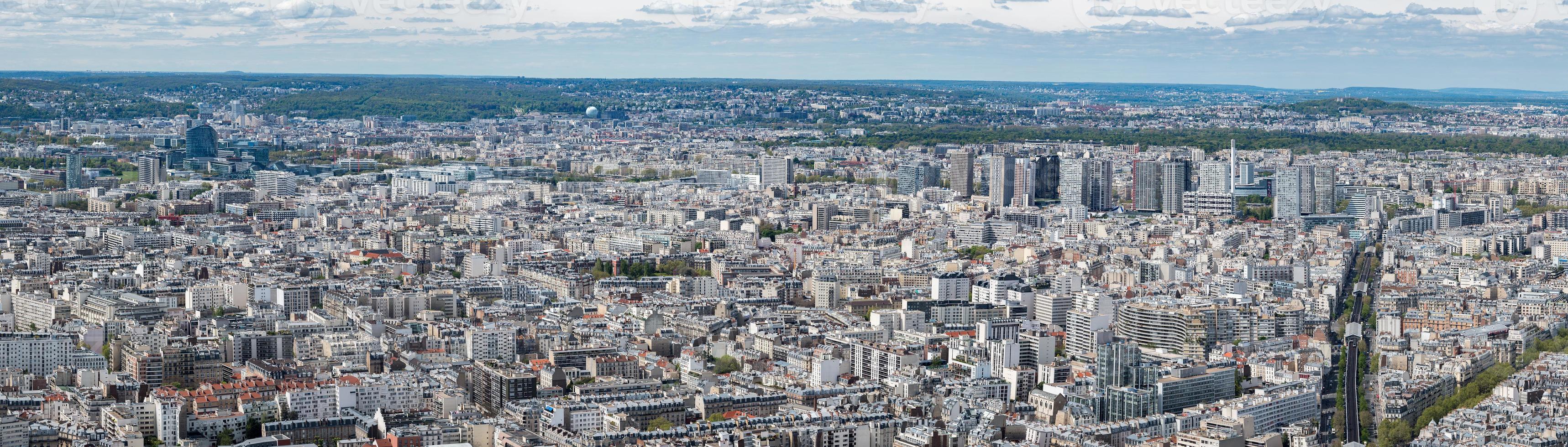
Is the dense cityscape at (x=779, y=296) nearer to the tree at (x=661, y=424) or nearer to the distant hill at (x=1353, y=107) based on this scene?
the tree at (x=661, y=424)

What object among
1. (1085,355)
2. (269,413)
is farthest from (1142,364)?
(269,413)

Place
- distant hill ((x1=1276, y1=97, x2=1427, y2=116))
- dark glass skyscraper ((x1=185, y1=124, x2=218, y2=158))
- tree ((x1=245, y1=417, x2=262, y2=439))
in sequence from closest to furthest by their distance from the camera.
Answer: tree ((x1=245, y1=417, x2=262, y2=439)) < dark glass skyscraper ((x1=185, y1=124, x2=218, y2=158)) < distant hill ((x1=1276, y1=97, x2=1427, y2=116))

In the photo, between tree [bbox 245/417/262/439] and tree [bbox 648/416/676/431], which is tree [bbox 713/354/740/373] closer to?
tree [bbox 648/416/676/431]

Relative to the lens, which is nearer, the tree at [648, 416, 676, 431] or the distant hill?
the tree at [648, 416, 676, 431]

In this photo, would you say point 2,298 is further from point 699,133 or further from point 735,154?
point 699,133

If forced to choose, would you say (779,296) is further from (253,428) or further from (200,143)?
(200,143)

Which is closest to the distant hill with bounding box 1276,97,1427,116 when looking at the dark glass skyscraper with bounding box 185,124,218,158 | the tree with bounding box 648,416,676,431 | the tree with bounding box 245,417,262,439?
the dark glass skyscraper with bounding box 185,124,218,158
